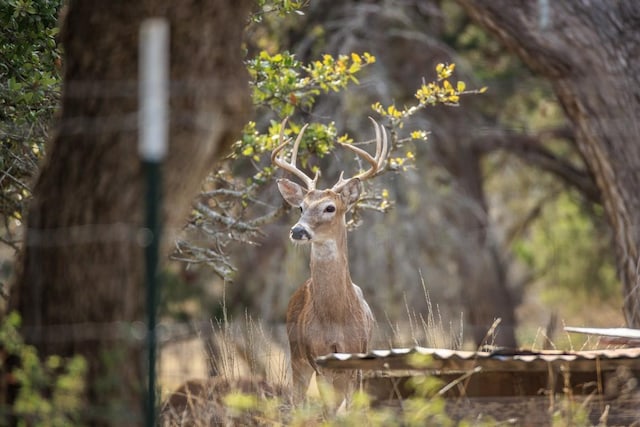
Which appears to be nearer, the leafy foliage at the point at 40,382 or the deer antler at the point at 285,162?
the leafy foliage at the point at 40,382

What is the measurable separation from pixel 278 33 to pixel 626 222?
7.14 metres

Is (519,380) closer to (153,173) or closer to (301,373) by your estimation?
(301,373)

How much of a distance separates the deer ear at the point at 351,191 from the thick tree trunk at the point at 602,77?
2341mm

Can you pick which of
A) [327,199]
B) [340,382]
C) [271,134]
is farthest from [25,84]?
[340,382]

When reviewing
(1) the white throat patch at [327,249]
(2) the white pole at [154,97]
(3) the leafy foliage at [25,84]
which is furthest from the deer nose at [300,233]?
(2) the white pole at [154,97]

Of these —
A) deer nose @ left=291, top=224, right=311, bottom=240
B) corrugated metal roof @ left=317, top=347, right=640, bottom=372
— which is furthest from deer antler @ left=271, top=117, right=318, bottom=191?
A: corrugated metal roof @ left=317, top=347, right=640, bottom=372

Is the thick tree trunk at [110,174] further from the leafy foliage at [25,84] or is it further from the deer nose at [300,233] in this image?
the deer nose at [300,233]

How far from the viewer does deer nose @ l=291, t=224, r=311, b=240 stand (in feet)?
27.7

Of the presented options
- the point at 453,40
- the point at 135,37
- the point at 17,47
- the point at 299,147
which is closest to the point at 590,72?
the point at 299,147

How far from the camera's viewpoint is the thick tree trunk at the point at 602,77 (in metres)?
9.80

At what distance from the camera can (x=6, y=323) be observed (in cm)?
482

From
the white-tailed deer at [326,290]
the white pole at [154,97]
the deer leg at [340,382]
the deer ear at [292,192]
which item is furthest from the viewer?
the deer ear at [292,192]

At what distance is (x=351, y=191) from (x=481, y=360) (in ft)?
11.0

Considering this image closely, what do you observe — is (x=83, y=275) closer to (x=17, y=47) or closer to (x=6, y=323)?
(x=6, y=323)
